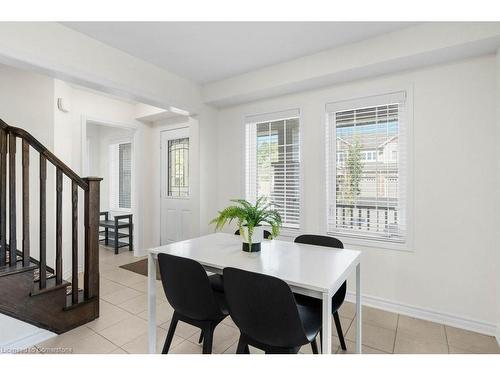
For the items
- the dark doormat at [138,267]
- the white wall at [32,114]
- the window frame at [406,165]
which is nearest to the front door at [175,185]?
the dark doormat at [138,267]

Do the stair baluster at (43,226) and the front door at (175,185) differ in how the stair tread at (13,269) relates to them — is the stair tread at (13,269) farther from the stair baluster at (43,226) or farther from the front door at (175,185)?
the front door at (175,185)

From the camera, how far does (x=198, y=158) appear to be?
3.84 metres

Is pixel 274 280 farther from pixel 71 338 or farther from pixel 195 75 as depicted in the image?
pixel 195 75

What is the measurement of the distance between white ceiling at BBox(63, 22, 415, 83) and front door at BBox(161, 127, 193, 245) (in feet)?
5.72

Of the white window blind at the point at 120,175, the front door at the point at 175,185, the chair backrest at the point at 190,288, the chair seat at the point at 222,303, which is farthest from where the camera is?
the white window blind at the point at 120,175

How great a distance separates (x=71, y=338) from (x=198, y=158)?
2370mm

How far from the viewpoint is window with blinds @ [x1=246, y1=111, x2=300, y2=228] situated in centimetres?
346

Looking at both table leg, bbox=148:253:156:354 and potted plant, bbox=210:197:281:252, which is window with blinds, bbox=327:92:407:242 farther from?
table leg, bbox=148:253:156:354

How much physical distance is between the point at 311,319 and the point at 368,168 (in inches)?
72.2

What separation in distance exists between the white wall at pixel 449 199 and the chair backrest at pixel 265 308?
6.00 feet

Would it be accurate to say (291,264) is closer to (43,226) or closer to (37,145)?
(43,226)

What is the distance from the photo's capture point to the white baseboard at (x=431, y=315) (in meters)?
2.39

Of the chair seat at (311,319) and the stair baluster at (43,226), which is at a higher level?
the stair baluster at (43,226)
